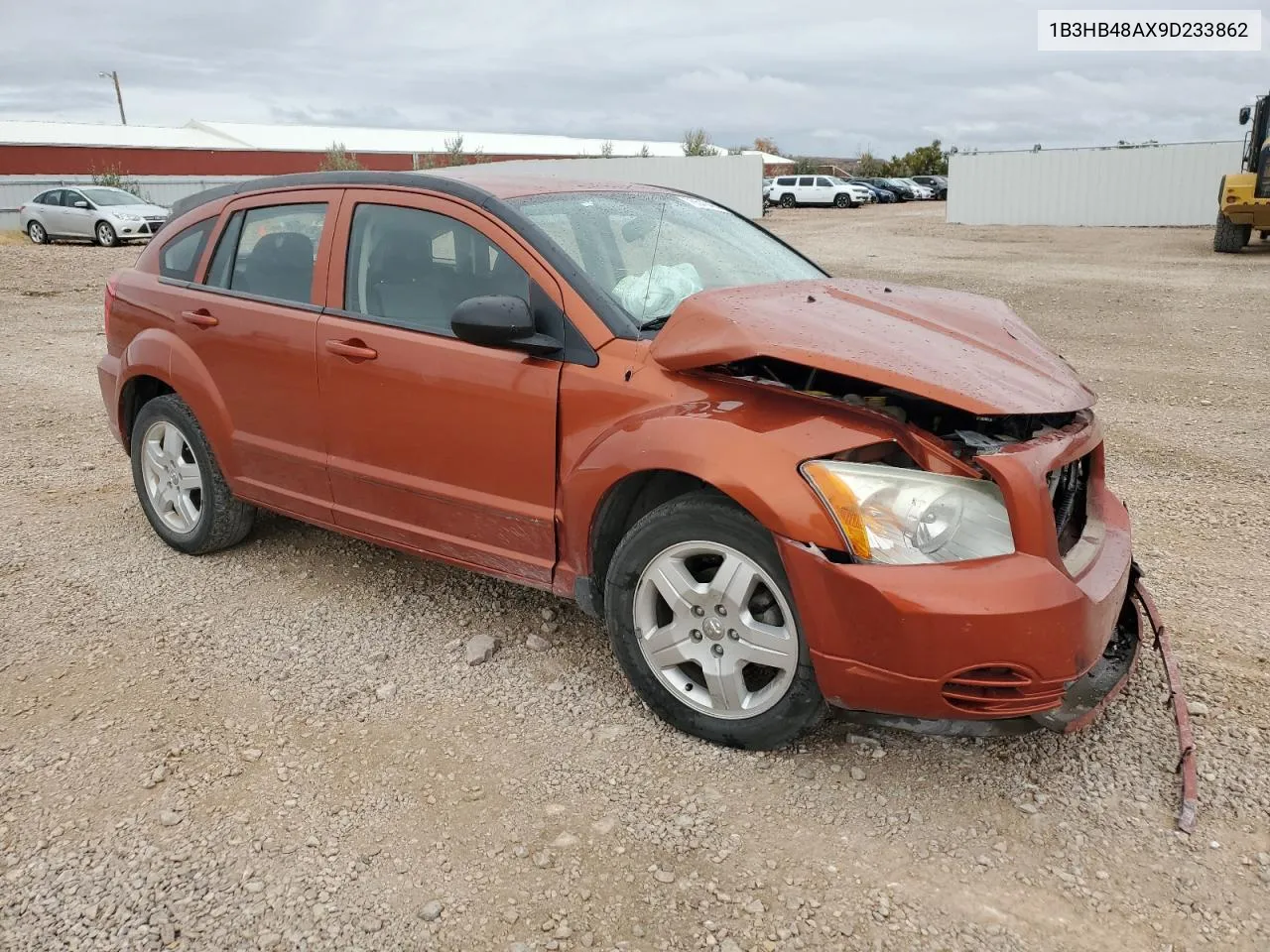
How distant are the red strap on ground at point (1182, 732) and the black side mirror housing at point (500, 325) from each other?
1.98 meters

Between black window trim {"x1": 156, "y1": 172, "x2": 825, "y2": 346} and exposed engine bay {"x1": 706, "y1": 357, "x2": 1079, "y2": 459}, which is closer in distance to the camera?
exposed engine bay {"x1": 706, "y1": 357, "x2": 1079, "y2": 459}

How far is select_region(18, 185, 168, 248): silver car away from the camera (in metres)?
22.1

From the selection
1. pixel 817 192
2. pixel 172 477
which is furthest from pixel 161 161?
pixel 172 477

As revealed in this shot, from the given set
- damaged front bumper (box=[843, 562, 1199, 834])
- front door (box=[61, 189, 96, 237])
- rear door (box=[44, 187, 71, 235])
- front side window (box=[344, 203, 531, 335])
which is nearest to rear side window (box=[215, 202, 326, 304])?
front side window (box=[344, 203, 531, 335])

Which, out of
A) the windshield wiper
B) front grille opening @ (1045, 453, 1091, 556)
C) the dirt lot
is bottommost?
the dirt lot

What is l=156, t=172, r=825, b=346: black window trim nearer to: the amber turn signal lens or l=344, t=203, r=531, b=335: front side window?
l=344, t=203, r=531, b=335: front side window

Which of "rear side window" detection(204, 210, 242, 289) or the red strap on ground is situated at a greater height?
"rear side window" detection(204, 210, 242, 289)

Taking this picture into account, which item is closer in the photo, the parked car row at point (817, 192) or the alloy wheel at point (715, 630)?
the alloy wheel at point (715, 630)

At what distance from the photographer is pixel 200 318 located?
4.16 metres

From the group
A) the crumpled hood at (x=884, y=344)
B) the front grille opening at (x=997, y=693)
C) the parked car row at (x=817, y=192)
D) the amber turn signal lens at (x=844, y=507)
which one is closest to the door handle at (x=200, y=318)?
the crumpled hood at (x=884, y=344)

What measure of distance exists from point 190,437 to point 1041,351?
11.3 ft

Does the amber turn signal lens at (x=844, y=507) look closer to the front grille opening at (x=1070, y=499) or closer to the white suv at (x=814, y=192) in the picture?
the front grille opening at (x=1070, y=499)

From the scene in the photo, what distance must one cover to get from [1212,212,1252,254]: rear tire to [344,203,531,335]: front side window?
18.4 m

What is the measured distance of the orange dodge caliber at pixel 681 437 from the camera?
2.54m
